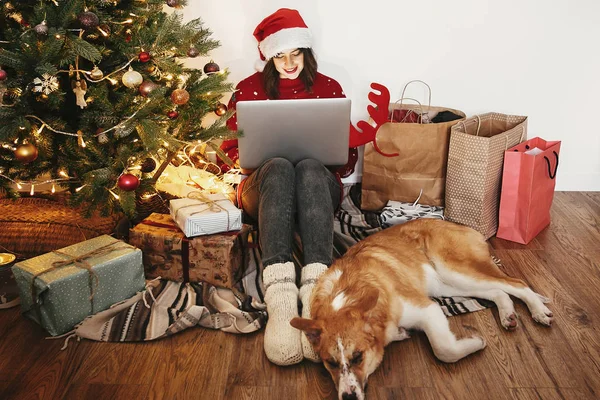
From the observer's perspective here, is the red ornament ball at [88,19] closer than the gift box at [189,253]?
Yes

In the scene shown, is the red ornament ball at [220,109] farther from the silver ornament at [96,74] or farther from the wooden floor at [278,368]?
the wooden floor at [278,368]

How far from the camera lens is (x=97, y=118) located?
2.19 meters

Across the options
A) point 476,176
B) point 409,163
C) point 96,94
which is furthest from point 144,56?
point 476,176

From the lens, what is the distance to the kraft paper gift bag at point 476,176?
2.59 metres

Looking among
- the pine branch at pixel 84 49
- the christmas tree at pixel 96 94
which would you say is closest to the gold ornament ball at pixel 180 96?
the christmas tree at pixel 96 94

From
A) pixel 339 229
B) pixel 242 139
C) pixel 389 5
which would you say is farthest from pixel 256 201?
pixel 389 5

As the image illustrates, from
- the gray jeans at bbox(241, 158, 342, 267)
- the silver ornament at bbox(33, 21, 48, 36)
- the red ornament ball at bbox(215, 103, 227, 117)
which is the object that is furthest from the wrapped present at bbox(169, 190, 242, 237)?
the silver ornament at bbox(33, 21, 48, 36)

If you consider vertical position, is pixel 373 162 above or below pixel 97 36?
below

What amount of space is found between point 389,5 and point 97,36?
1.68 m

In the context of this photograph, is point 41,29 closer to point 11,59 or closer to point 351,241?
point 11,59

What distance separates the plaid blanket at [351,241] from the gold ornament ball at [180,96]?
2.52ft

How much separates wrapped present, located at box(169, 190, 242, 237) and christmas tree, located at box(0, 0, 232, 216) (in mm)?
201

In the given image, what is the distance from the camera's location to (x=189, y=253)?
2.21 meters

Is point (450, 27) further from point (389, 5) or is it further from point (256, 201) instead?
point (256, 201)
